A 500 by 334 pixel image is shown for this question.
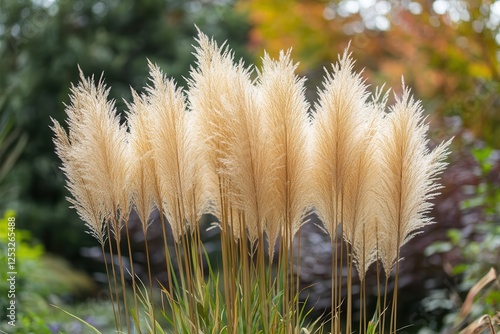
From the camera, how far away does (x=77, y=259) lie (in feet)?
28.0

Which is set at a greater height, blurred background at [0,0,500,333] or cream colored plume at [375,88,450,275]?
blurred background at [0,0,500,333]

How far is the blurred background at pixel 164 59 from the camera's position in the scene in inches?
272

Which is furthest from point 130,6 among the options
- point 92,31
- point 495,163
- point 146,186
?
point 146,186

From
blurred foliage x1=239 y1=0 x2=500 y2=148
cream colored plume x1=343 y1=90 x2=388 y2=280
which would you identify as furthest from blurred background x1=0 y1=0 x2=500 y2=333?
cream colored plume x1=343 y1=90 x2=388 y2=280

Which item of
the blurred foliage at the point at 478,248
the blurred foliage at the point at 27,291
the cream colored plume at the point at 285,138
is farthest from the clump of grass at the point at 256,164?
the blurred foliage at the point at 478,248

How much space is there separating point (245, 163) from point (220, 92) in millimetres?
271

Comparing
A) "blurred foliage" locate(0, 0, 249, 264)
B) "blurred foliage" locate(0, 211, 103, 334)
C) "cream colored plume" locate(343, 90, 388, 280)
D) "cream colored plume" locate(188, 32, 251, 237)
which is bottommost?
"blurred foliage" locate(0, 211, 103, 334)

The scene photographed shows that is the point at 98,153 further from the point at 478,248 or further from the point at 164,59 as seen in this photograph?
the point at 164,59

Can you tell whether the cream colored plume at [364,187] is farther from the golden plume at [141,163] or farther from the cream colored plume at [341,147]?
the golden plume at [141,163]

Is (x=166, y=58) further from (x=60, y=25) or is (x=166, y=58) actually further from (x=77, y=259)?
(x=77, y=259)

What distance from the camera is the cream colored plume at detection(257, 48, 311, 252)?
244 centimetres

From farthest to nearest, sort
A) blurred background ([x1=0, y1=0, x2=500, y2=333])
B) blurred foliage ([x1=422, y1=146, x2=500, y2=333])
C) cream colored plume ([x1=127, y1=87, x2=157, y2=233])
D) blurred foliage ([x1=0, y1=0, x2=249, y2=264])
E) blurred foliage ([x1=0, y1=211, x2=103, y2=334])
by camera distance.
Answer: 1. blurred foliage ([x1=0, y1=0, x2=249, y2=264])
2. blurred background ([x1=0, y1=0, x2=500, y2=333])
3. blurred foliage ([x1=422, y1=146, x2=500, y2=333])
4. blurred foliage ([x1=0, y1=211, x2=103, y2=334])
5. cream colored plume ([x1=127, y1=87, x2=157, y2=233])

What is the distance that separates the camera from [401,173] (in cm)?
252

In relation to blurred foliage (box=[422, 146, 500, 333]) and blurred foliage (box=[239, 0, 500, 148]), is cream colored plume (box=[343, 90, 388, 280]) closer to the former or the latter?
blurred foliage (box=[422, 146, 500, 333])
